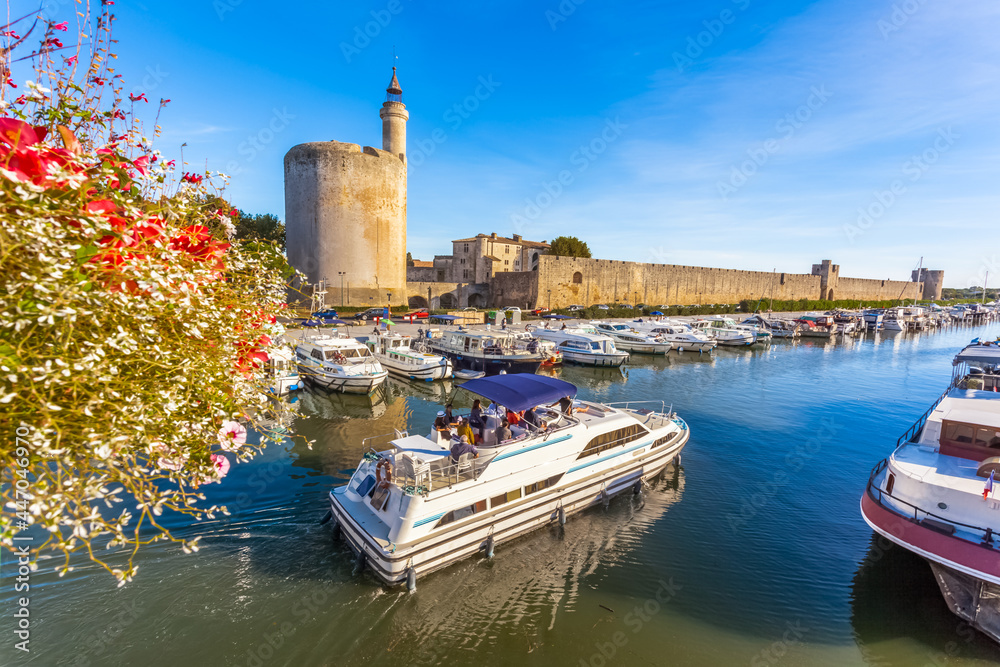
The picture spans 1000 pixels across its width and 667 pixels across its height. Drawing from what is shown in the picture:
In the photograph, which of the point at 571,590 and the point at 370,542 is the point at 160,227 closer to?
the point at 370,542

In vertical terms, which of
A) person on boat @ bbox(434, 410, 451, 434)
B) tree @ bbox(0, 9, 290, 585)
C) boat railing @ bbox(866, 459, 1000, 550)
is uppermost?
tree @ bbox(0, 9, 290, 585)

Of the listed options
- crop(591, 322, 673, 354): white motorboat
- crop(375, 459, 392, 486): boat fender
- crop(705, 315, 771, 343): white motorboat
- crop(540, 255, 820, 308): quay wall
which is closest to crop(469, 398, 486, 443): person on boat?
crop(375, 459, 392, 486): boat fender

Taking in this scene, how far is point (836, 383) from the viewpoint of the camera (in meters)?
26.6

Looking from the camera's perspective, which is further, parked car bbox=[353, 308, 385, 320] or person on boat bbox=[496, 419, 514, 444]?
parked car bbox=[353, 308, 385, 320]

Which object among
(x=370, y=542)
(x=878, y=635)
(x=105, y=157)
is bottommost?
(x=878, y=635)

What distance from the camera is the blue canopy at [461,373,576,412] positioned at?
34.2 feet

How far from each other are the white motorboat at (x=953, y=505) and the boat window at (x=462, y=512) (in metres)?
7.17

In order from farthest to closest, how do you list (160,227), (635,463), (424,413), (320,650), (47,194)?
(424,413) → (635,463) → (320,650) → (160,227) → (47,194)

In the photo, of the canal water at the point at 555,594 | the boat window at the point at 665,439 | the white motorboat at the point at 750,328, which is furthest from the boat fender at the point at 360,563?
the white motorboat at the point at 750,328

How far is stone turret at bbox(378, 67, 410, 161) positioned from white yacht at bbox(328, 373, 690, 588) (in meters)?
38.3

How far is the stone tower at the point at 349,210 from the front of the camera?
40.8 m

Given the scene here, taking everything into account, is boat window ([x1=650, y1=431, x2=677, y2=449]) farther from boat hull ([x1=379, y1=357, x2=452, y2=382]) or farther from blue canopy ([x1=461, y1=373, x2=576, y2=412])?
boat hull ([x1=379, y1=357, x2=452, y2=382])

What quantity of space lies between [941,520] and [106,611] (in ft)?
44.1

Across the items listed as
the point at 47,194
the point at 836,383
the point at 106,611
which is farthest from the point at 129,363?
the point at 836,383
